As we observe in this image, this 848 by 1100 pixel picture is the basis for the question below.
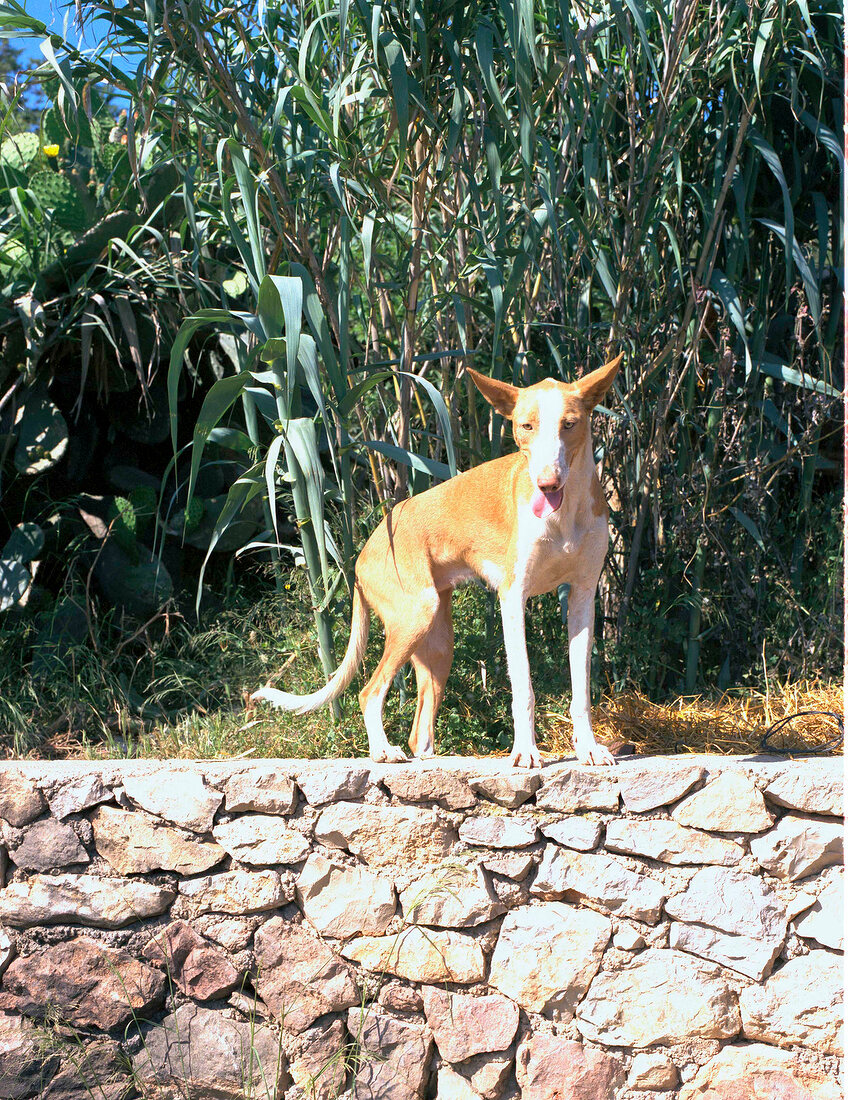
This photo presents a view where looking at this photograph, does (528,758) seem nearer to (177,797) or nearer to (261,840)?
(261,840)

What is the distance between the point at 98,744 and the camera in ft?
13.3

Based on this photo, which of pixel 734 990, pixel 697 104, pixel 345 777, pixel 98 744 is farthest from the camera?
pixel 98 744

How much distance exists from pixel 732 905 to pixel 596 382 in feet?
4.80

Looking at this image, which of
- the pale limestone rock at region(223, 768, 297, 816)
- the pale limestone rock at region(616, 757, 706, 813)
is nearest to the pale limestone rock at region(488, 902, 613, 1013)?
the pale limestone rock at region(616, 757, 706, 813)

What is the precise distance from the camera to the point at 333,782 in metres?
3.00

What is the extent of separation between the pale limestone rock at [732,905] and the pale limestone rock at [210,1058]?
1.29 metres

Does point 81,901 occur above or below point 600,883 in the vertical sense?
below

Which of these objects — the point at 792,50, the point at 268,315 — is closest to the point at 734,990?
the point at 268,315

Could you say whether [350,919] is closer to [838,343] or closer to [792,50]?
[838,343]

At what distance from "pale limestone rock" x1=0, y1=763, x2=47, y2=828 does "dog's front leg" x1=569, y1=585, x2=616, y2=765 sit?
1.68 metres

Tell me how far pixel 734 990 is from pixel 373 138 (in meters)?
2.86

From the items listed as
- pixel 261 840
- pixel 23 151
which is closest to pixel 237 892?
pixel 261 840

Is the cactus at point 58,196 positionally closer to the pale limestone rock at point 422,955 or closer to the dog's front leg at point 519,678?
the dog's front leg at point 519,678

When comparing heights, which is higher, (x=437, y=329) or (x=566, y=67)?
(x=566, y=67)
